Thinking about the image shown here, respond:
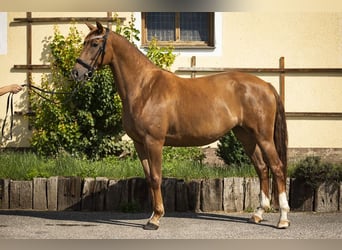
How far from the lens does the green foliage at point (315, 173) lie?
8891mm

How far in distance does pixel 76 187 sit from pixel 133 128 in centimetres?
183

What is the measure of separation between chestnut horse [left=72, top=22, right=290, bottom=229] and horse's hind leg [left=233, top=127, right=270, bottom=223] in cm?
2

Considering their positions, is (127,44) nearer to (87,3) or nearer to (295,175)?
(87,3)

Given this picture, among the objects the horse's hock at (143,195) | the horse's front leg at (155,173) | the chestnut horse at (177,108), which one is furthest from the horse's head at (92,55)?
the horse's hock at (143,195)

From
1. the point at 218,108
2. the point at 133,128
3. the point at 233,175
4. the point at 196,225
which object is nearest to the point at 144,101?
the point at 133,128

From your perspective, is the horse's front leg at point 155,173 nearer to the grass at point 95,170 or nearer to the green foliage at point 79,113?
the grass at point 95,170

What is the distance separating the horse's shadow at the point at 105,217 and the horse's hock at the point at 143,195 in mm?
162

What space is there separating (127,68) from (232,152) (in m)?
3.00

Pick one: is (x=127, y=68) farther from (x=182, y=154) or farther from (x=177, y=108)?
(x=182, y=154)

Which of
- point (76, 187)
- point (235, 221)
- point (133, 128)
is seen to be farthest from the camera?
point (76, 187)

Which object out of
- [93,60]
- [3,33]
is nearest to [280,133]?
[93,60]

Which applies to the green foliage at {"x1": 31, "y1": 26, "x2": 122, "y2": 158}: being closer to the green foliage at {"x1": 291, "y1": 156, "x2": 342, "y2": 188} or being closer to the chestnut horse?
the chestnut horse

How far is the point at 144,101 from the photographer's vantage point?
7.74 metres

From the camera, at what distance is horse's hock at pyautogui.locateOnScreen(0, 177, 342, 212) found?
29.3ft
